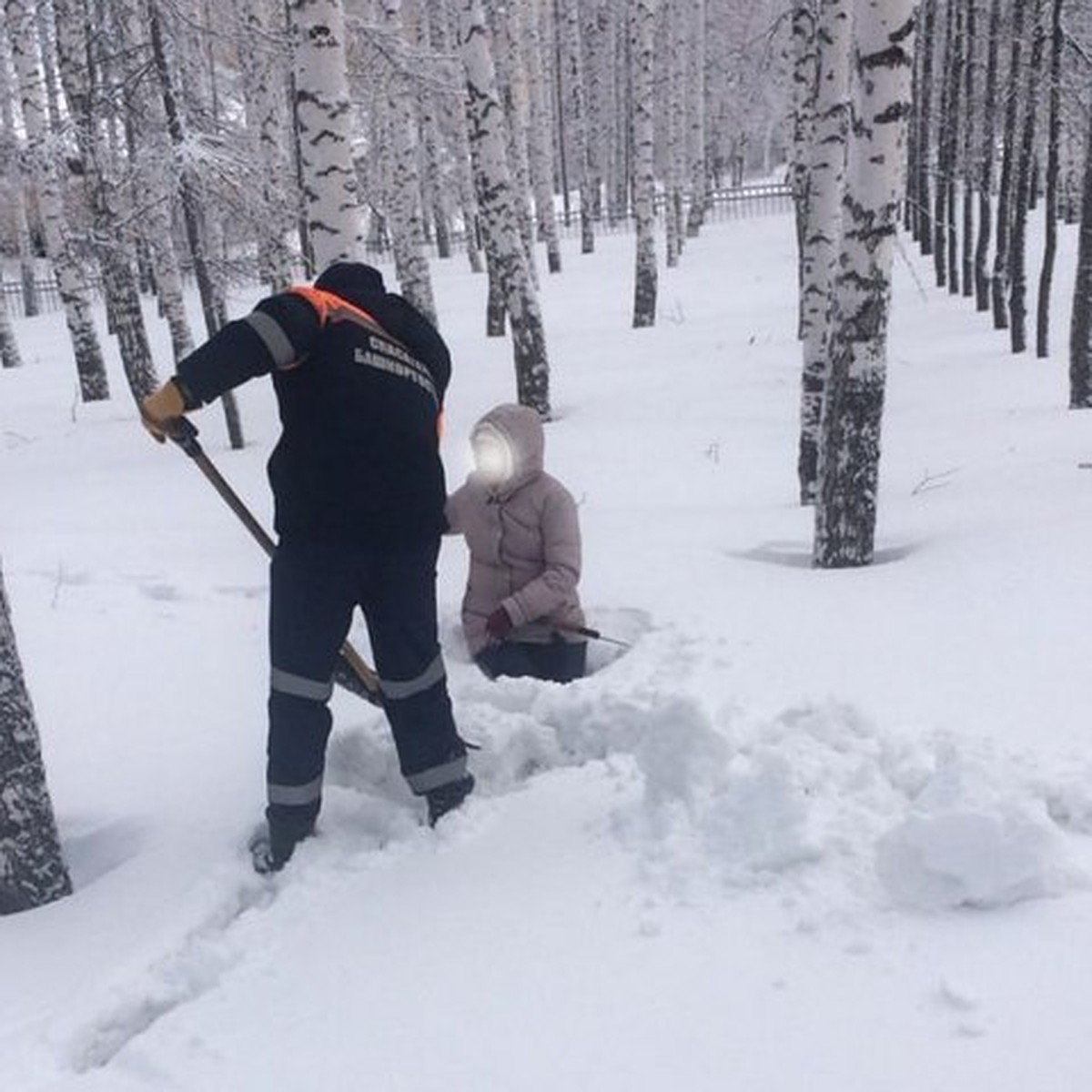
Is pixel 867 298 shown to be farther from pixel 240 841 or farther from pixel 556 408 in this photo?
pixel 556 408

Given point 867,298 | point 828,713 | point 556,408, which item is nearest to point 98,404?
point 556,408

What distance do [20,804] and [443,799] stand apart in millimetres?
1264

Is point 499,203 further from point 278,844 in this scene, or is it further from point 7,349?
point 7,349

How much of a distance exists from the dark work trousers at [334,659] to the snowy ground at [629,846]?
0.20m

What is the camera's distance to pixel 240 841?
3.49 metres

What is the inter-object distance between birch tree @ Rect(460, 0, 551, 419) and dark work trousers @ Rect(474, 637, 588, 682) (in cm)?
696

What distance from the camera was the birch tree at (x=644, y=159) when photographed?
1753cm

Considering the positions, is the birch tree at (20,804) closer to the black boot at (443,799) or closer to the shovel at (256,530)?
the shovel at (256,530)

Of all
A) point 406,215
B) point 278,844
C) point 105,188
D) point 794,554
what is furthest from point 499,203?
point 278,844

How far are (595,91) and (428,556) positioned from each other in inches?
1462

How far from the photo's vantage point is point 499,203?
11.0 meters

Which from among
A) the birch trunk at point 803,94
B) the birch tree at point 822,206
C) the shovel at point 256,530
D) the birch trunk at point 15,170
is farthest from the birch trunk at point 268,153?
the shovel at point 256,530

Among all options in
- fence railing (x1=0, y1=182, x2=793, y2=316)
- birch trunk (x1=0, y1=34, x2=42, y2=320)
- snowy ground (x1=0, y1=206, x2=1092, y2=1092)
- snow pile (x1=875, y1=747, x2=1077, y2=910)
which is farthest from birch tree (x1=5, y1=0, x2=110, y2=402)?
fence railing (x1=0, y1=182, x2=793, y2=316)

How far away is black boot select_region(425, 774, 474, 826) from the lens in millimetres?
3529
